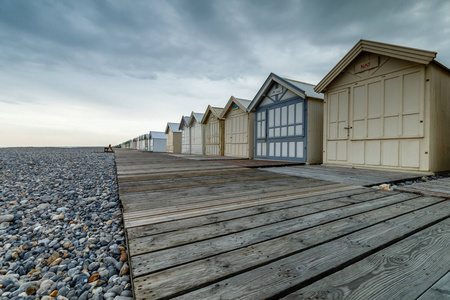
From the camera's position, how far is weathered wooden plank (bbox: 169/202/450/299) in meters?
0.94

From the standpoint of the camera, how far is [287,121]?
9227 mm

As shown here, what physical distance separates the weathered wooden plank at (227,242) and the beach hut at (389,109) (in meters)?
4.61

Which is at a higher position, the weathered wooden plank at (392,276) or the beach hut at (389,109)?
the beach hut at (389,109)

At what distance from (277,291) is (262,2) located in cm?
1117

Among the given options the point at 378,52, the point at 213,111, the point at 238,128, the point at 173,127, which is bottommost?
the point at 238,128

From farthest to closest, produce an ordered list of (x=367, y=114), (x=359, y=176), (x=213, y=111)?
(x=213, y=111)
(x=367, y=114)
(x=359, y=176)

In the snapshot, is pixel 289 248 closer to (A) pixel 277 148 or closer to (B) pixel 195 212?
(B) pixel 195 212

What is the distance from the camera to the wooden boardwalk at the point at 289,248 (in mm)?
979

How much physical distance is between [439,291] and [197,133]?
1769 cm

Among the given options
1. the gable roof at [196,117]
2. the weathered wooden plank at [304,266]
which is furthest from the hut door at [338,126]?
the gable roof at [196,117]

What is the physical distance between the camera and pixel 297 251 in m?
1.31

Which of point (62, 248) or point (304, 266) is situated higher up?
point (304, 266)

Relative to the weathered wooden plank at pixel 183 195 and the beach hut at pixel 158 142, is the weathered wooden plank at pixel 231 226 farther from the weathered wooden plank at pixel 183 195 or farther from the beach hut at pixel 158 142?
the beach hut at pixel 158 142

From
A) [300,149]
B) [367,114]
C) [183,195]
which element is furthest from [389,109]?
[183,195]
